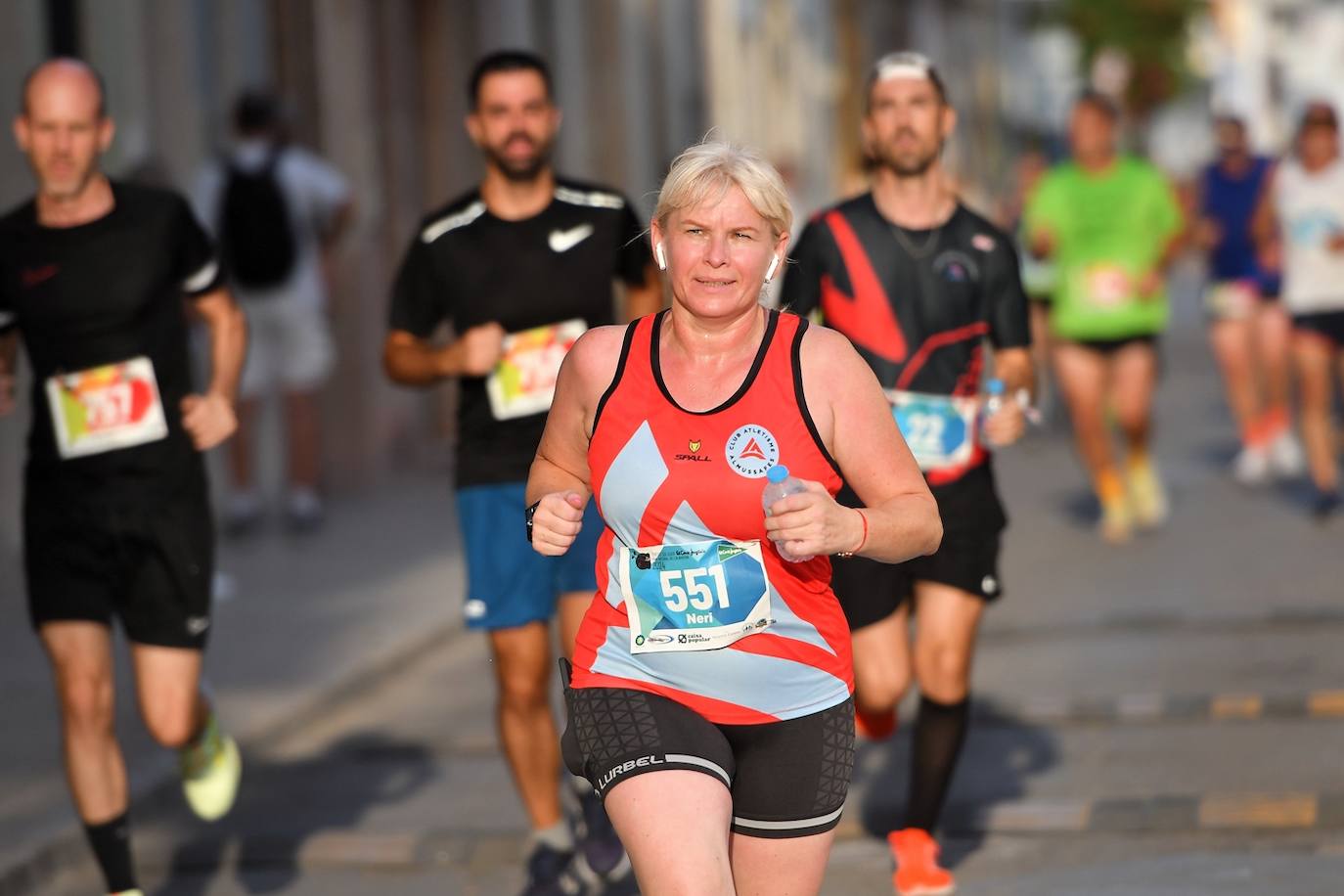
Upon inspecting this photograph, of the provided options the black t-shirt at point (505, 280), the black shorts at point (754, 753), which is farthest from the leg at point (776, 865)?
the black t-shirt at point (505, 280)

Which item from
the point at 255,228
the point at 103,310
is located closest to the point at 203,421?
the point at 103,310

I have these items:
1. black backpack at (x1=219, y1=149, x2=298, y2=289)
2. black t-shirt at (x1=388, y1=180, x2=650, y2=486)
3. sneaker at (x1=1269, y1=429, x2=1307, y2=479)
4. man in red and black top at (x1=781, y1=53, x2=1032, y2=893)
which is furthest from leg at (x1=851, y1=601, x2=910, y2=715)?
sneaker at (x1=1269, y1=429, x2=1307, y2=479)

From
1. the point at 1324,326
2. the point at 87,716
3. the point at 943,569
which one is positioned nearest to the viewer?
the point at 87,716

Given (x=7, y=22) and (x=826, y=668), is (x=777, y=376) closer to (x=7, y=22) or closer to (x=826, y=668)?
(x=826, y=668)

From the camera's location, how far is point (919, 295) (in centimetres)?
621

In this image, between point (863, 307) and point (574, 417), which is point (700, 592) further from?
point (863, 307)

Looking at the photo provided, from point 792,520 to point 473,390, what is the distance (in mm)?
2702

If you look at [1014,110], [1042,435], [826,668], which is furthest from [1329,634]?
[1014,110]

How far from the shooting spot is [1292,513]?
13.0 metres

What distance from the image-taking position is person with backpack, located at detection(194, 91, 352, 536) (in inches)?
514

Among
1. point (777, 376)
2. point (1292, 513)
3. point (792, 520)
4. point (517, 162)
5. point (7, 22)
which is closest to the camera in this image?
point (792, 520)

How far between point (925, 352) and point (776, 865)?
7.56 ft

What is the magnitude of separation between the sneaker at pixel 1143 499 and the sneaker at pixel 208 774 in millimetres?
7188

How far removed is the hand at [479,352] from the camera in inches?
239
